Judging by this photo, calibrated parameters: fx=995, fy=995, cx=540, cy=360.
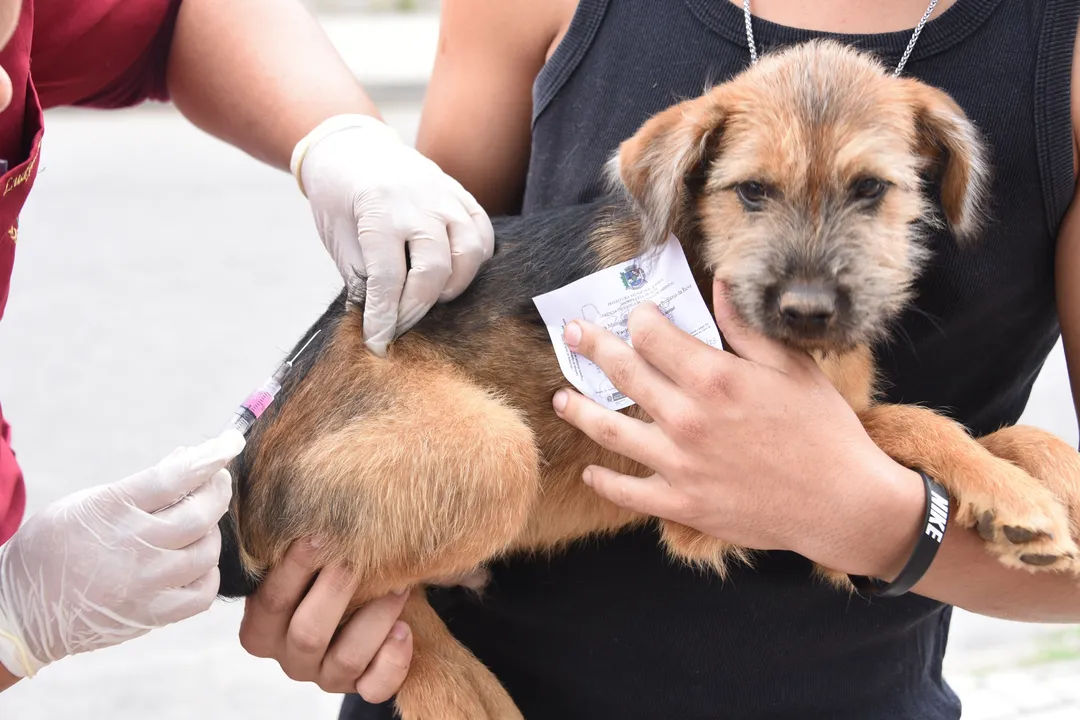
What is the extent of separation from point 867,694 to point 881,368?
0.51 m

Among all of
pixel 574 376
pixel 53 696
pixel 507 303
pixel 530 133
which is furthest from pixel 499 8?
pixel 53 696

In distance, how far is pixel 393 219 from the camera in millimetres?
1639

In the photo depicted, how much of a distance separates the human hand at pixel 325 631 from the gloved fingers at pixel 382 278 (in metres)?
0.37

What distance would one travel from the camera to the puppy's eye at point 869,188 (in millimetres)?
1412

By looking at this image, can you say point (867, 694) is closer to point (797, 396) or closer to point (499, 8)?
point (797, 396)

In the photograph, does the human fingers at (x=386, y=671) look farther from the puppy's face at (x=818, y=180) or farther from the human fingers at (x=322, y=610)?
the puppy's face at (x=818, y=180)

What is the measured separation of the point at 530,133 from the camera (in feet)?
5.97

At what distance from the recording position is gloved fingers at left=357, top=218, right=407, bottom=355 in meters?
1.64

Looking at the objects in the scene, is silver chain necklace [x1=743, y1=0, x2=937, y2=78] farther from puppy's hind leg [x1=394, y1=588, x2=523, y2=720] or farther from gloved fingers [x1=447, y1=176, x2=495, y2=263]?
puppy's hind leg [x1=394, y1=588, x2=523, y2=720]

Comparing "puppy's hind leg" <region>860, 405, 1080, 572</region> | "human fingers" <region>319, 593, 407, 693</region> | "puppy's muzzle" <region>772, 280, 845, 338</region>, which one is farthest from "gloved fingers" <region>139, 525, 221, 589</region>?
"puppy's hind leg" <region>860, 405, 1080, 572</region>

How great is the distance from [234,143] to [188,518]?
3.00 feet

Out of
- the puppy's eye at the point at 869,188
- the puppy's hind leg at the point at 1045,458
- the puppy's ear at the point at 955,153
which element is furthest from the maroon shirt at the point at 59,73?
the puppy's hind leg at the point at 1045,458

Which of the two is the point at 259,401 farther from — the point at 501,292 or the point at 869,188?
the point at 869,188

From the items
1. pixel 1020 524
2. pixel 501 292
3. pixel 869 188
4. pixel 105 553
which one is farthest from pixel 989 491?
pixel 105 553
